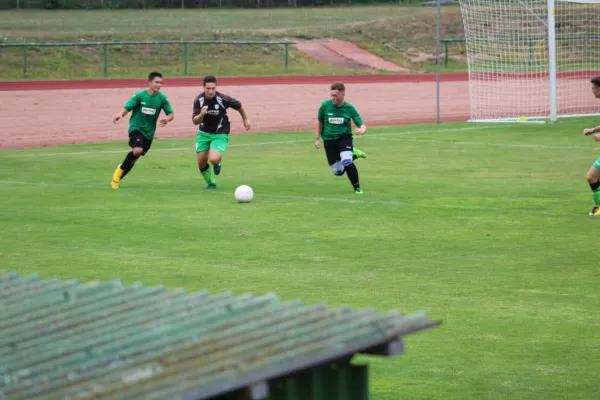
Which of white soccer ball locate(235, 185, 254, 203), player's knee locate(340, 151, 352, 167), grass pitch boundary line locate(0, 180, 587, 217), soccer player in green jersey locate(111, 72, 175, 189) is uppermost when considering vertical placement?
soccer player in green jersey locate(111, 72, 175, 189)

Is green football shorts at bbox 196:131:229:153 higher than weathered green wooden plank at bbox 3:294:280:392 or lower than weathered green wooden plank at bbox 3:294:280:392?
lower

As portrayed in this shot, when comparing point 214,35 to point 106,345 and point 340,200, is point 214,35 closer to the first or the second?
point 340,200

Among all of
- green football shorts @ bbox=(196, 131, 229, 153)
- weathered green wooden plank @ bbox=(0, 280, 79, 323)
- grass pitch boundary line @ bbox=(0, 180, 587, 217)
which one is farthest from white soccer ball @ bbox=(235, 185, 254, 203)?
weathered green wooden plank @ bbox=(0, 280, 79, 323)

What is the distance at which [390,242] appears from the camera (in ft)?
47.8

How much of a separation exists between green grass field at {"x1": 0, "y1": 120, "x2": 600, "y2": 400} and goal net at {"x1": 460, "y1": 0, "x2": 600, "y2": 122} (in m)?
12.0

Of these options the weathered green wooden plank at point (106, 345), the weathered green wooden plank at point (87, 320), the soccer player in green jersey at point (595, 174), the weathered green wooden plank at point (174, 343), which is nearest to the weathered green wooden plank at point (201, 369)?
the weathered green wooden plank at point (174, 343)

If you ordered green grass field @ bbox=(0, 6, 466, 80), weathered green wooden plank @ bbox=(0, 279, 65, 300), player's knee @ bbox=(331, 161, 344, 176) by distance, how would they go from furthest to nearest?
green grass field @ bbox=(0, 6, 466, 80) < player's knee @ bbox=(331, 161, 344, 176) < weathered green wooden plank @ bbox=(0, 279, 65, 300)

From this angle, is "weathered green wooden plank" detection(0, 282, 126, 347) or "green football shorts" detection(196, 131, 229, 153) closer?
"weathered green wooden plank" detection(0, 282, 126, 347)

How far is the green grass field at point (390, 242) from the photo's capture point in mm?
9258

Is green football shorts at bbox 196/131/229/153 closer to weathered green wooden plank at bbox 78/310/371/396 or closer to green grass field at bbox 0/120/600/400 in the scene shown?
green grass field at bbox 0/120/600/400

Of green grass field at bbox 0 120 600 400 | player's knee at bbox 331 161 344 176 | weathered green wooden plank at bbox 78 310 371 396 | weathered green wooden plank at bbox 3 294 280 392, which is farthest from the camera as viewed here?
player's knee at bbox 331 161 344 176

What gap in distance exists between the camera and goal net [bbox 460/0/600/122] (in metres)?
37.5

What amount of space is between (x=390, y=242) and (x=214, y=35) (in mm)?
51438

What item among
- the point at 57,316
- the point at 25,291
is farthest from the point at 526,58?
the point at 57,316
